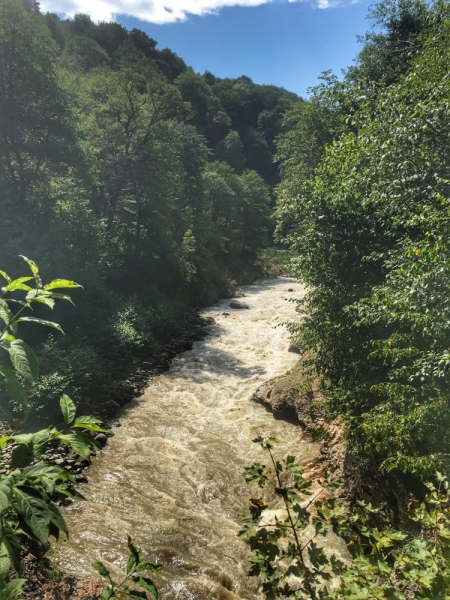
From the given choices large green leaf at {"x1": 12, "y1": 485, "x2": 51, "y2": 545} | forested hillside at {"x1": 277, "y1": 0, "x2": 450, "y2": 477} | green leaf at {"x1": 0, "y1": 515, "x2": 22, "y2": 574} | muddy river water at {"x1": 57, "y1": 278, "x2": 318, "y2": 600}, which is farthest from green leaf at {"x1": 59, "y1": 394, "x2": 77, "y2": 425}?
muddy river water at {"x1": 57, "y1": 278, "x2": 318, "y2": 600}

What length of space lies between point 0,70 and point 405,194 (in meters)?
17.9

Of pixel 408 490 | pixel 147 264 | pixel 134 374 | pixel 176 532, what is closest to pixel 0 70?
pixel 147 264

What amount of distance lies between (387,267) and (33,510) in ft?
20.1

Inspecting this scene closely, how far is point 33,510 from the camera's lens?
1.35 m

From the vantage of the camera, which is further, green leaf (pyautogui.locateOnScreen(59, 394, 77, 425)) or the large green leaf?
green leaf (pyautogui.locateOnScreen(59, 394, 77, 425))

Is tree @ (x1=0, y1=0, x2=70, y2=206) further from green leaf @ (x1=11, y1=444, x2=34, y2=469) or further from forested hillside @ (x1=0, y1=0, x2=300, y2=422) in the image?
green leaf @ (x1=11, y1=444, x2=34, y2=469)

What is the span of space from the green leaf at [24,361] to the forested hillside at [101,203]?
11.3 meters

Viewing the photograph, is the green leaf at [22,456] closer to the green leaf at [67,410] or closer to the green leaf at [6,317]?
the green leaf at [67,410]

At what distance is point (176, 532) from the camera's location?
7574 mm

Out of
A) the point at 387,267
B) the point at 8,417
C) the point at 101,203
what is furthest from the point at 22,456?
the point at 101,203

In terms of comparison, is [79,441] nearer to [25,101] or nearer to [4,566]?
[4,566]

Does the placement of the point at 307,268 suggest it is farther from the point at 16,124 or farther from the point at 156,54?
the point at 156,54

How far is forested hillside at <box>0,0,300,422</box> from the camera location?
1620 centimetres

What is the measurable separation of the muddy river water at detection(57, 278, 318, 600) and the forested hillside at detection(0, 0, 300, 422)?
2967 millimetres
